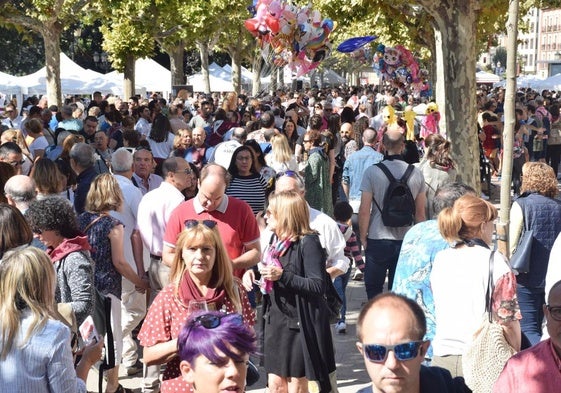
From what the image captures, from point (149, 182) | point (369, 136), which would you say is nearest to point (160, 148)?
point (369, 136)

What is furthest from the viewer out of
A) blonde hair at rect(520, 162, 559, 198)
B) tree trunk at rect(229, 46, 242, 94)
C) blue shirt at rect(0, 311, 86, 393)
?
tree trunk at rect(229, 46, 242, 94)

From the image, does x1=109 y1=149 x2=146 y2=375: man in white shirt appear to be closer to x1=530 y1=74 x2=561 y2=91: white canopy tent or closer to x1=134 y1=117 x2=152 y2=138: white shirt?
x1=134 y1=117 x2=152 y2=138: white shirt

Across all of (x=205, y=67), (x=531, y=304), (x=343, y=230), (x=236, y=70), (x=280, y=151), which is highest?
(x=205, y=67)

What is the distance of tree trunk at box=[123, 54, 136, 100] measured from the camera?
97.3 feet

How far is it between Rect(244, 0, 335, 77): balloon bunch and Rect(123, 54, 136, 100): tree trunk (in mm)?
12673

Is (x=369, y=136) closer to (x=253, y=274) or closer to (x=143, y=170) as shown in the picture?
(x=143, y=170)

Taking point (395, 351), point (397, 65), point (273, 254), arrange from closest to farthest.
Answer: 1. point (395, 351)
2. point (273, 254)
3. point (397, 65)

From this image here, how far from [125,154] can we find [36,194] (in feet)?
4.75

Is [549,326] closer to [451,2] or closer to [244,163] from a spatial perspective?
[244,163]

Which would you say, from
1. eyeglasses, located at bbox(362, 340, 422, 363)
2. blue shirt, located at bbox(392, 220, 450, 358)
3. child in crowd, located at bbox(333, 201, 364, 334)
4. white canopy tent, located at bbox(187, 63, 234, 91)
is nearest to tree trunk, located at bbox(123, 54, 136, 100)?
white canopy tent, located at bbox(187, 63, 234, 91)

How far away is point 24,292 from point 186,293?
993 mm

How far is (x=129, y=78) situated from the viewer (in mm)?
30016

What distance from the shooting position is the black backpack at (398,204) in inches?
328

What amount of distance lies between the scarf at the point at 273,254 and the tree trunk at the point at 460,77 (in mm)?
6482
